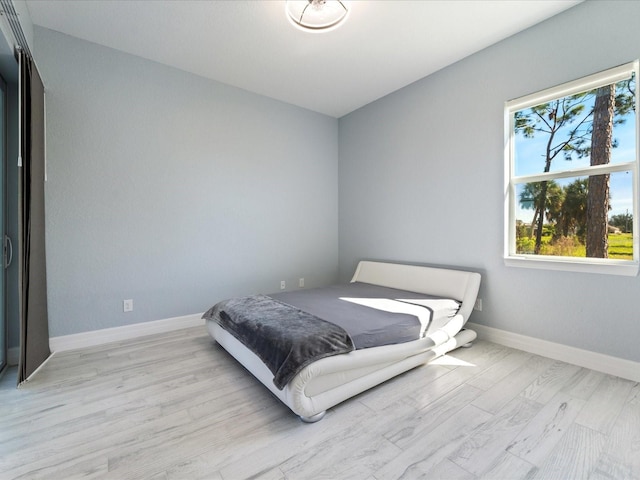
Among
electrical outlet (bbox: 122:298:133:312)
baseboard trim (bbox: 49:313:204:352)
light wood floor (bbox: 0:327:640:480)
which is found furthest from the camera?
electrical outlet (bbox: 122:298:133:312)

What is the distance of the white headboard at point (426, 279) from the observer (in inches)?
108

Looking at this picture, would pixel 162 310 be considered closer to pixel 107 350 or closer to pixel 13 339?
pixel 107 350

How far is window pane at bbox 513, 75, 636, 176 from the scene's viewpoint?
2159mm

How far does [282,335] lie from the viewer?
1858 mm

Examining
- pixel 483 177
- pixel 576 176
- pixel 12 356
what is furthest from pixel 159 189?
pixel 576 176

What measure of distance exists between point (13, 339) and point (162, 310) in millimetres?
1118

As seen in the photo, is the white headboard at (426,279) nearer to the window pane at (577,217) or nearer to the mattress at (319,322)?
the mattress at (319,322)

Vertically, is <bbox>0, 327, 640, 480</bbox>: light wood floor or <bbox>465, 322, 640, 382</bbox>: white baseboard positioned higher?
<bbox>465, 322, 640, 382</bbox>: white baseboard

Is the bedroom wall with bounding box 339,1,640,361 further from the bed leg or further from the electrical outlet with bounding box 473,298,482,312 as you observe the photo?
the bed leg

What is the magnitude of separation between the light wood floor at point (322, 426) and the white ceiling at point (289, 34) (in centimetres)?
288

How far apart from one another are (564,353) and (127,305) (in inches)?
158

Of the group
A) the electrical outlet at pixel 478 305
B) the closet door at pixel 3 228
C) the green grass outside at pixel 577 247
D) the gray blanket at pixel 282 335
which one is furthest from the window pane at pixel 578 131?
the closet door at pixel 3 228

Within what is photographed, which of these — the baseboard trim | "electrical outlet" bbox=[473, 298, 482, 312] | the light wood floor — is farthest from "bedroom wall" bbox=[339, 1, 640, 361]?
the baseboard trim

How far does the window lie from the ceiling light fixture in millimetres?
1754
